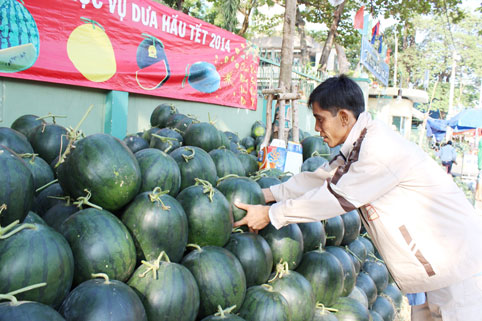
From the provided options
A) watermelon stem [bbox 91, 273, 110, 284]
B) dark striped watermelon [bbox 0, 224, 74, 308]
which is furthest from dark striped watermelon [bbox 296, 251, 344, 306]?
dark striped watermelon [bbox 0, 224, 74, 308]

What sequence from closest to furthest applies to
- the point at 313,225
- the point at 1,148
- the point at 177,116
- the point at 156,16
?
the point at 1,148
the point at 313,225
the point at 177,116
the point at 156,16

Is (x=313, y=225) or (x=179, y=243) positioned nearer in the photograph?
(x=179, y=243)

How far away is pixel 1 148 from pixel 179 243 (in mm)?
918

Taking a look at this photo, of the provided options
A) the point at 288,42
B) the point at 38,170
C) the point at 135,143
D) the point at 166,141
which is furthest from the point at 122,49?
the point at 38,170

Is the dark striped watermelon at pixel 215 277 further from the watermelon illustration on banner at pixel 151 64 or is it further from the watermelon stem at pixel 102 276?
the watermelon illustration on banner at pixel 151 64

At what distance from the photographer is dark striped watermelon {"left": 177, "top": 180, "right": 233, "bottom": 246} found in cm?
218

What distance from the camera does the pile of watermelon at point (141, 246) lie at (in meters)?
1.44

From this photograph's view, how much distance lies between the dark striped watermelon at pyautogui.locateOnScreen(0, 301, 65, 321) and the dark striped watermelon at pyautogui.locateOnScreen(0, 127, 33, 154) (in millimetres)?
1323

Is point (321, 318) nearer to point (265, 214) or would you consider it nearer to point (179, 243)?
point (265, 214)

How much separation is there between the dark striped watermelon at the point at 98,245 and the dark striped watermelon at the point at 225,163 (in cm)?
136

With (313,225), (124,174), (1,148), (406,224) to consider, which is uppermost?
(1,148)

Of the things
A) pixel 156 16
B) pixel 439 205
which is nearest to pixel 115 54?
pixel 156 16

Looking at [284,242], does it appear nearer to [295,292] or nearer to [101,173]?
[295,292]

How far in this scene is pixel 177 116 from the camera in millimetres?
4145
